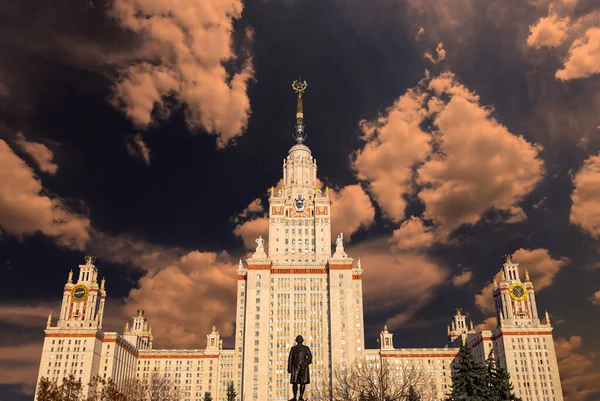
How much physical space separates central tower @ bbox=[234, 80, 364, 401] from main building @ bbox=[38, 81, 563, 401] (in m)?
0.34

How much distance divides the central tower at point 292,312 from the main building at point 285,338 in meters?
0.34

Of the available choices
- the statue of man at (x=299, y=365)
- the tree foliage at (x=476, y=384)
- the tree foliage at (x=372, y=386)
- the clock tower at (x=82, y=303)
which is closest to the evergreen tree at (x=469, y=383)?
A: the tree foliage at (x=476, y=384)

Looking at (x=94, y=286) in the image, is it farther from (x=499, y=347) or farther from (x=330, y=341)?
(x=499, y=347)

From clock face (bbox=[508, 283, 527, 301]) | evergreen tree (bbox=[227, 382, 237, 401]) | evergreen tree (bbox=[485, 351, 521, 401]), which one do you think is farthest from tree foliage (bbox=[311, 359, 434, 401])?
clock face (bbox=[508, 283, 527, 301])

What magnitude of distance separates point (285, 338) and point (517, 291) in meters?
81.5

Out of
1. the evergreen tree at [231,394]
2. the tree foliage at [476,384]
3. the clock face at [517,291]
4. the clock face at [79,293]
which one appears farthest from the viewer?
the clock face at [517,291]

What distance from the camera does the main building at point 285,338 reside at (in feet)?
551

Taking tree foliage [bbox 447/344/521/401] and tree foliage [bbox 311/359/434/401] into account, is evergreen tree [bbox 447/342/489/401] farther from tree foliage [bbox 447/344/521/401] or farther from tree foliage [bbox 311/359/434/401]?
tree foliage [bbox 311/359/434/401]

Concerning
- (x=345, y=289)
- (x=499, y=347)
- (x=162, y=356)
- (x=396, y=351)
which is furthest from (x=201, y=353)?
(x=499, y=347)

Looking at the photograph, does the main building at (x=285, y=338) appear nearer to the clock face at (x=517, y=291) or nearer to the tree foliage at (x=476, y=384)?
the clock face at (x=517, y=291)

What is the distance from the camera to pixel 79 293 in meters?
178

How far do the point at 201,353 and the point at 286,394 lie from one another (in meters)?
39.6

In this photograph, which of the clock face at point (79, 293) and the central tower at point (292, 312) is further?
the clock face at point (79, 293)

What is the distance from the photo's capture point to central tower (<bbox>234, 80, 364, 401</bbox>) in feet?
566
